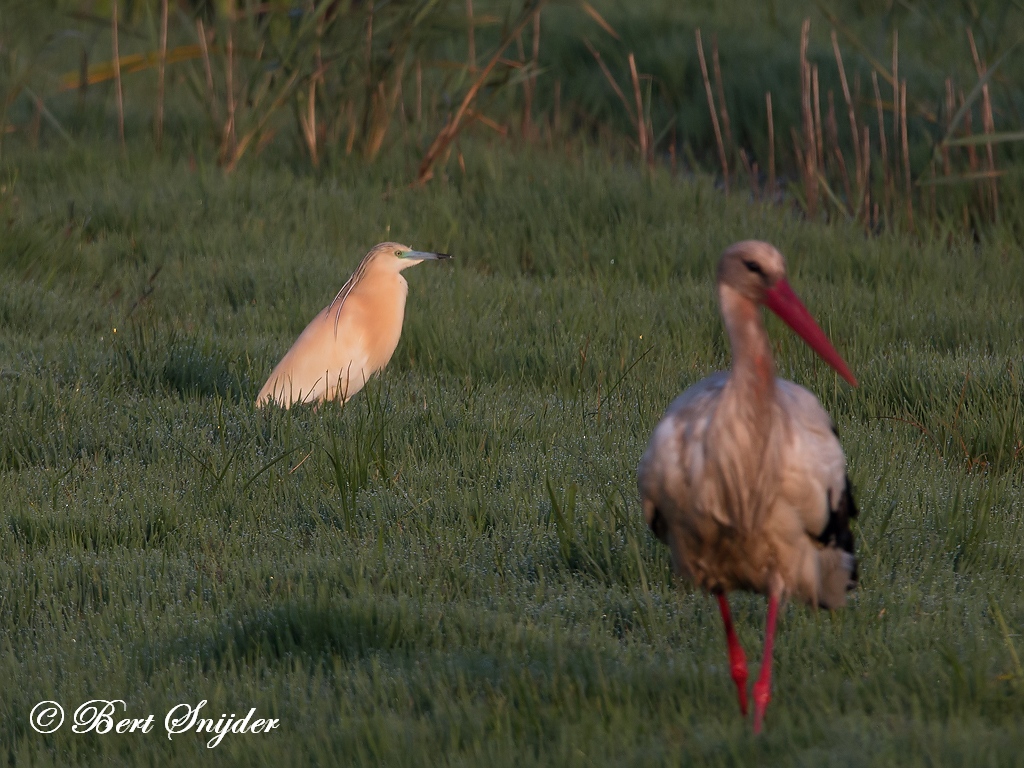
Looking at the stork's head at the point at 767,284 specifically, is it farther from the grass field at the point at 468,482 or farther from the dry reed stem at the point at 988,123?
the dry reed stem at the point at 988,123

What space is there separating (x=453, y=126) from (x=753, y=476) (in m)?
5.61

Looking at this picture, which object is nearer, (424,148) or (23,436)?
(23,436)

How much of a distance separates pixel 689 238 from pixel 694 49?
14.1ft

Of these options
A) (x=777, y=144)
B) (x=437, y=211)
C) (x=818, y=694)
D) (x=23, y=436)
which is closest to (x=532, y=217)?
(x=437, y=211)

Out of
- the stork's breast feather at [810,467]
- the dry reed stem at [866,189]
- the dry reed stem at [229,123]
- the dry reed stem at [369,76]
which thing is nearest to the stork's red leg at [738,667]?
the stork's breast feather at [810,467]

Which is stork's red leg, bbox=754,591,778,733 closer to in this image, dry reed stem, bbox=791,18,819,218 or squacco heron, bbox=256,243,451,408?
squacco heron, bbox=256,243,451,408

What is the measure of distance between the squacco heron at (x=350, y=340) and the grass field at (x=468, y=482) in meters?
0.24

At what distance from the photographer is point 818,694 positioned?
2.89m

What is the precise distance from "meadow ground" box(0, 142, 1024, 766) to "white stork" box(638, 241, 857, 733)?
0.25 m

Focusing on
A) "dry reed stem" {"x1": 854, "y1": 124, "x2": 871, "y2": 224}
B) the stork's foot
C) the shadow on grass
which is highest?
"dry reed stem" {"x1": 854, "y1": 124, "x2": 871, "y2": 224}

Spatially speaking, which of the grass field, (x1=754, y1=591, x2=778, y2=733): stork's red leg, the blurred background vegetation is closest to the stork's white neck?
(x1=754, y1=591, x2=778, y2=733): stork's red leg

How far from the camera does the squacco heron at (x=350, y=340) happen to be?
5262mm

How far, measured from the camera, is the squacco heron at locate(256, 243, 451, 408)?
526 centimetres

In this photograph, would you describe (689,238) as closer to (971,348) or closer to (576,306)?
(576,306)
